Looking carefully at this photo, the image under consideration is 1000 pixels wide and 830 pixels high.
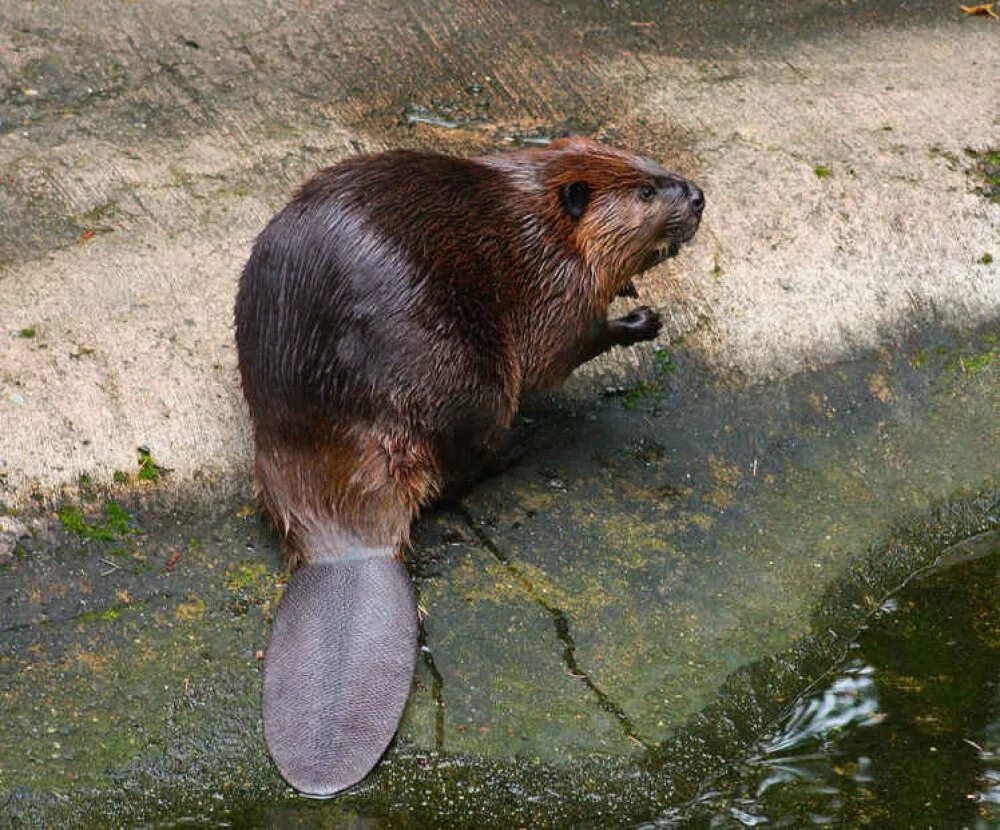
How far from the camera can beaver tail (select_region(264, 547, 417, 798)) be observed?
→ 9.56 feet

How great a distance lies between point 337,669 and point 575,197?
1434 millimetres

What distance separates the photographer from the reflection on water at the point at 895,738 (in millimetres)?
3080

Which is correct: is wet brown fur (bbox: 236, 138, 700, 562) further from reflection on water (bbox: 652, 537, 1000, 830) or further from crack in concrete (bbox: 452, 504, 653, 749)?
reflection on water (bbox: 652, 537, 1000, 830)

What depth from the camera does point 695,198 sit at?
3.89 m

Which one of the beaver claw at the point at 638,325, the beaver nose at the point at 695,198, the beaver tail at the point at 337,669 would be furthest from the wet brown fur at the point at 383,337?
the beaver nose at the point at 695,198

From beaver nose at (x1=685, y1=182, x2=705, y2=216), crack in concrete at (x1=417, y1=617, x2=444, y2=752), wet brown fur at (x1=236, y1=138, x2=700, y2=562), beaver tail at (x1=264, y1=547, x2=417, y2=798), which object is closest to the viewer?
beaver tail at (x1=264, y1=547, x2=417, y2=798)

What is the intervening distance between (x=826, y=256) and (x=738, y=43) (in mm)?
1272

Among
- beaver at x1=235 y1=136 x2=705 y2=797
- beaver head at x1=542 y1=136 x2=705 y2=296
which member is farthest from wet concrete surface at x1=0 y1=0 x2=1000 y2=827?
beaver head at x1=542 y1=136 x2=705 y2=296

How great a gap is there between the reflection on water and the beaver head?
1118mm

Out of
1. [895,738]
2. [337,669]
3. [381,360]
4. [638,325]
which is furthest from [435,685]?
[638,325]

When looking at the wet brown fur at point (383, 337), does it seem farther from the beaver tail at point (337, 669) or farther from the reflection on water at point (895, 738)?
the reflection on water at point (895, 738)

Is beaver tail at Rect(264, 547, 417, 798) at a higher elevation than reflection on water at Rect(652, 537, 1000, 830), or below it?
higher

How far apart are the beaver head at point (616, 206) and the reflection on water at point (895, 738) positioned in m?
1.12

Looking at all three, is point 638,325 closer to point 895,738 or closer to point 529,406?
point 529,406
